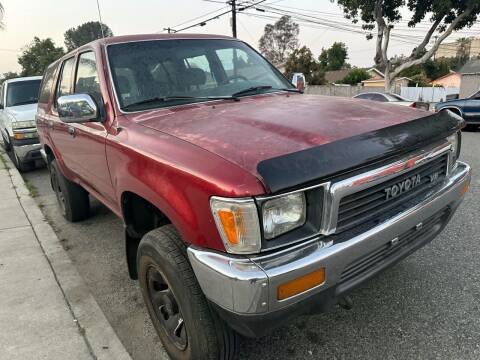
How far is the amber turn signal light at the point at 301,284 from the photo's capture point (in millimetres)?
1659

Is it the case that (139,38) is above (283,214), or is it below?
above

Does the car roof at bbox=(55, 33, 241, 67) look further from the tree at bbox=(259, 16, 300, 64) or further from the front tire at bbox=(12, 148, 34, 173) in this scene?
the tree at bbox=(259, 16, 300, 64)

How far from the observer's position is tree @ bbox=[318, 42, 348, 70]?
6967cm

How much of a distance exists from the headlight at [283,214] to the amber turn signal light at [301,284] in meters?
0.21

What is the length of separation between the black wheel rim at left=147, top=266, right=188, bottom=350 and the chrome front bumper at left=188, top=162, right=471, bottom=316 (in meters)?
0.49

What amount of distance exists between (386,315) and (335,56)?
7250cm

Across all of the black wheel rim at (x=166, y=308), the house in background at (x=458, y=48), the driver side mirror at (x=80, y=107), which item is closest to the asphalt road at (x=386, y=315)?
the black wheel rim at (x=166, y=308)

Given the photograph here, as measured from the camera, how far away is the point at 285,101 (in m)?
2.93

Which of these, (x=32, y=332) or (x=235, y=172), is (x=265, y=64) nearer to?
(x=235, y=172)

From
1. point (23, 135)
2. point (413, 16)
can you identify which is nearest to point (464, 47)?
point (413, 16)

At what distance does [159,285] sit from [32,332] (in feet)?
3.35

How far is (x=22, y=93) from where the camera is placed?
8.34 meters

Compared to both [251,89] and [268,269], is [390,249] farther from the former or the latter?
Result: [251,89]

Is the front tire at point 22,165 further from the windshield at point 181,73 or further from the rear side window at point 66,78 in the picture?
the windshield at point 181,73
